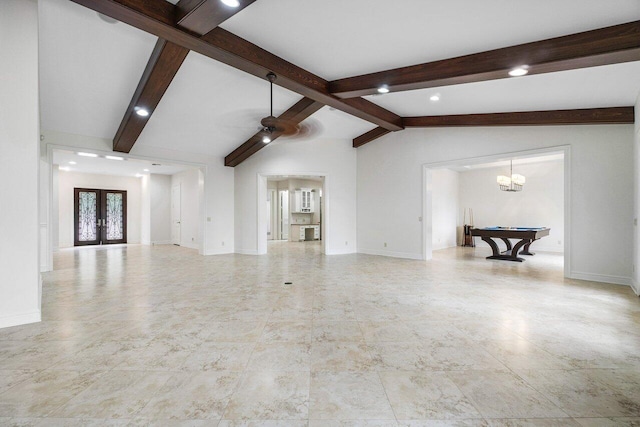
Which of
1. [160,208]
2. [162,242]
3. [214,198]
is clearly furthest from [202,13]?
[162,242]

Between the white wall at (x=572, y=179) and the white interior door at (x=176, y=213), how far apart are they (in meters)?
7.43

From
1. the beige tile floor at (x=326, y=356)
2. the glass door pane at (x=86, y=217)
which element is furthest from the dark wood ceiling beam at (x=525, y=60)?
the glass door pane at (x=86, y=217)

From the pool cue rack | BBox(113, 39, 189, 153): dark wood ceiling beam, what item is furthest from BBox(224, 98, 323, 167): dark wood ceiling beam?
the pool cue rack

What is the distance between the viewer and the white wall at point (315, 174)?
7863 millimetres

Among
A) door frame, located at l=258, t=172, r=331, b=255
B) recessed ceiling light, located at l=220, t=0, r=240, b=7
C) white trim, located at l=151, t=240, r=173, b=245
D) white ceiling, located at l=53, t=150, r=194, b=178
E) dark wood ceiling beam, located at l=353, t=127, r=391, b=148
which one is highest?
dark wood ceiling beam, located at l=353, t=127, r=391, b=148

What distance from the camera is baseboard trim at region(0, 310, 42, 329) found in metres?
2.78

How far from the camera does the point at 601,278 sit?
4.76 metres

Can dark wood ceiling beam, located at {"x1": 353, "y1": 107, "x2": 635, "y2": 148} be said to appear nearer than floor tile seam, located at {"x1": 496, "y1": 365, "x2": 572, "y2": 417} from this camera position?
No

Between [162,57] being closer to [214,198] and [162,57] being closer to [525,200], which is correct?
[214,198]

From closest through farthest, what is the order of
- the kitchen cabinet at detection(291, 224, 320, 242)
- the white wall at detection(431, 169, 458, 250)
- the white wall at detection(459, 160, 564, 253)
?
the white wall at detection(459, 160, 564, 253)
the white wall at detection(431, 169, 458, 250)
the kitchen cabinet at detection(291, 224, 320, 242)

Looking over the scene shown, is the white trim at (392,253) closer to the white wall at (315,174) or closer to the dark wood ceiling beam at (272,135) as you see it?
the white wall at (315,174)

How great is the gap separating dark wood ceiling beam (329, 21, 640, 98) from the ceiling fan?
1.21 meters

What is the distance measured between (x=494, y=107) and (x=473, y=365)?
15.0ft

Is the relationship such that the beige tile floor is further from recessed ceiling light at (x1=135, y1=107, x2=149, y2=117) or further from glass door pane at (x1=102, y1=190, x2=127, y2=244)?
glass door pane at (x1=102, y1=190, x2=127, y2=244)
